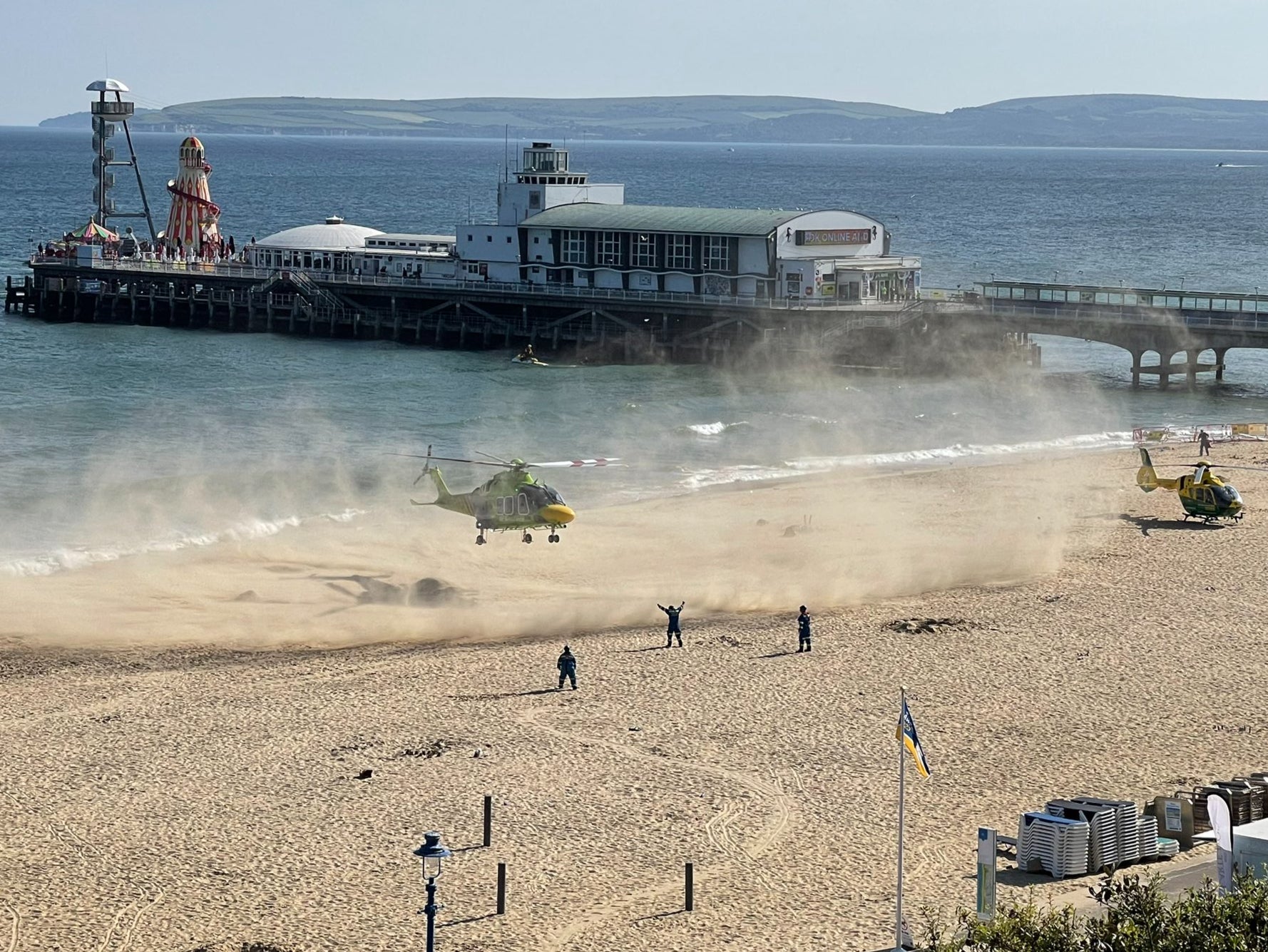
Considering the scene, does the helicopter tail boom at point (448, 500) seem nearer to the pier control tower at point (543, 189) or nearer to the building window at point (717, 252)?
the building window at point (717, 252)

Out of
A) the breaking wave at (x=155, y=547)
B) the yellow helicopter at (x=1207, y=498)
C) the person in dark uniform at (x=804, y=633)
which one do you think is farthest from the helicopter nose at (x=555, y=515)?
the yellow helicopter at (x=1207, y=498)

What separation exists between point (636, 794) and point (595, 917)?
4171 mm

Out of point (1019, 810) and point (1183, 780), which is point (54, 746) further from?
point (1183, 780)

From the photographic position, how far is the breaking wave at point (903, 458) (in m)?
53.6

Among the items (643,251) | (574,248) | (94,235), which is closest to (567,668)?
(643,251)

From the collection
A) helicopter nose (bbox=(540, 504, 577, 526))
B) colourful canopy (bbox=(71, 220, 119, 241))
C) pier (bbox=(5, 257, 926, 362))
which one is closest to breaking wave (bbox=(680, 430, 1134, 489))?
helicopter nose (bbox=(540, 504, 577, 526))

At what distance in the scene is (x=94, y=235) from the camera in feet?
296

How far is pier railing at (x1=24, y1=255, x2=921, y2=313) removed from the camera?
7412 cm

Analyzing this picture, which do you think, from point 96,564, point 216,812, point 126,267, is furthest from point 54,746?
point 126,267

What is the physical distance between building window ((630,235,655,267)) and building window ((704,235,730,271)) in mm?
2711

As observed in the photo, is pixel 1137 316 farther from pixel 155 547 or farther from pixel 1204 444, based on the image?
pixel 155 547

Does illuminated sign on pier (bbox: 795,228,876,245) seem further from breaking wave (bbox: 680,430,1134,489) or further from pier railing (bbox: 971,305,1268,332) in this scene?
breaking wave (bbox: 680,430,1134,489)

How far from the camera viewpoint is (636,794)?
25.2 meters

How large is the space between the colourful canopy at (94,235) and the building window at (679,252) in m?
30.2
